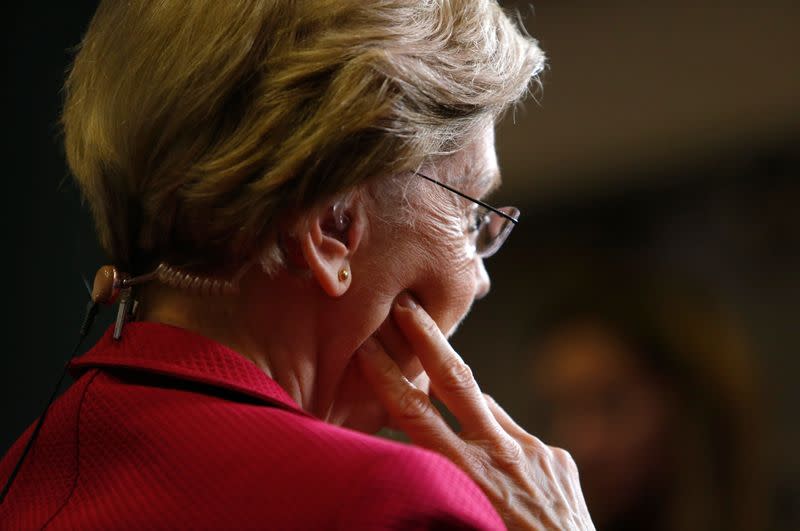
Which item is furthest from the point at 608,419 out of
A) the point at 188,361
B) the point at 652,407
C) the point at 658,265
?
the point at 188,361

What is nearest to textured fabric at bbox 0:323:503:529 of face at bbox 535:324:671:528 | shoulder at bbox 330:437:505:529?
shoulder at bbox 330:437:505:529

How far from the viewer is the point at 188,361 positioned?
3.35 ft

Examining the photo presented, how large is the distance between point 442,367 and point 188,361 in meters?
0.31

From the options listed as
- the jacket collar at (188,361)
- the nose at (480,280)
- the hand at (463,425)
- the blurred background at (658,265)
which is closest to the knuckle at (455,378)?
the hand at (463,425)

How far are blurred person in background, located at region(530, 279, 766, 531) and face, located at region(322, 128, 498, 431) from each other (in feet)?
4.65

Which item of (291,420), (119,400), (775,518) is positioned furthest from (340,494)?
(775,518)

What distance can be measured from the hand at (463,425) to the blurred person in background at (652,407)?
1.37 meters

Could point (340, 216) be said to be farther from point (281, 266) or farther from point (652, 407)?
point (652, 407)

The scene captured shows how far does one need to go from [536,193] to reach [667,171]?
0.46 m

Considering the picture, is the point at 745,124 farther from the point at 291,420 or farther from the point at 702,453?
the point at 291,420

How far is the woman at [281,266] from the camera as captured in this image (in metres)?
0.92

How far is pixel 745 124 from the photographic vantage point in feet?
10.8

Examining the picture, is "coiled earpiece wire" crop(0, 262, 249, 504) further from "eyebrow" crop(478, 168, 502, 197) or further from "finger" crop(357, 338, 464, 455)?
"eyebrow" crop(478, 168, 502, 197)

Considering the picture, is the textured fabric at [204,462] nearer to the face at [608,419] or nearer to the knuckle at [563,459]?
the knuckle at [563,459]
